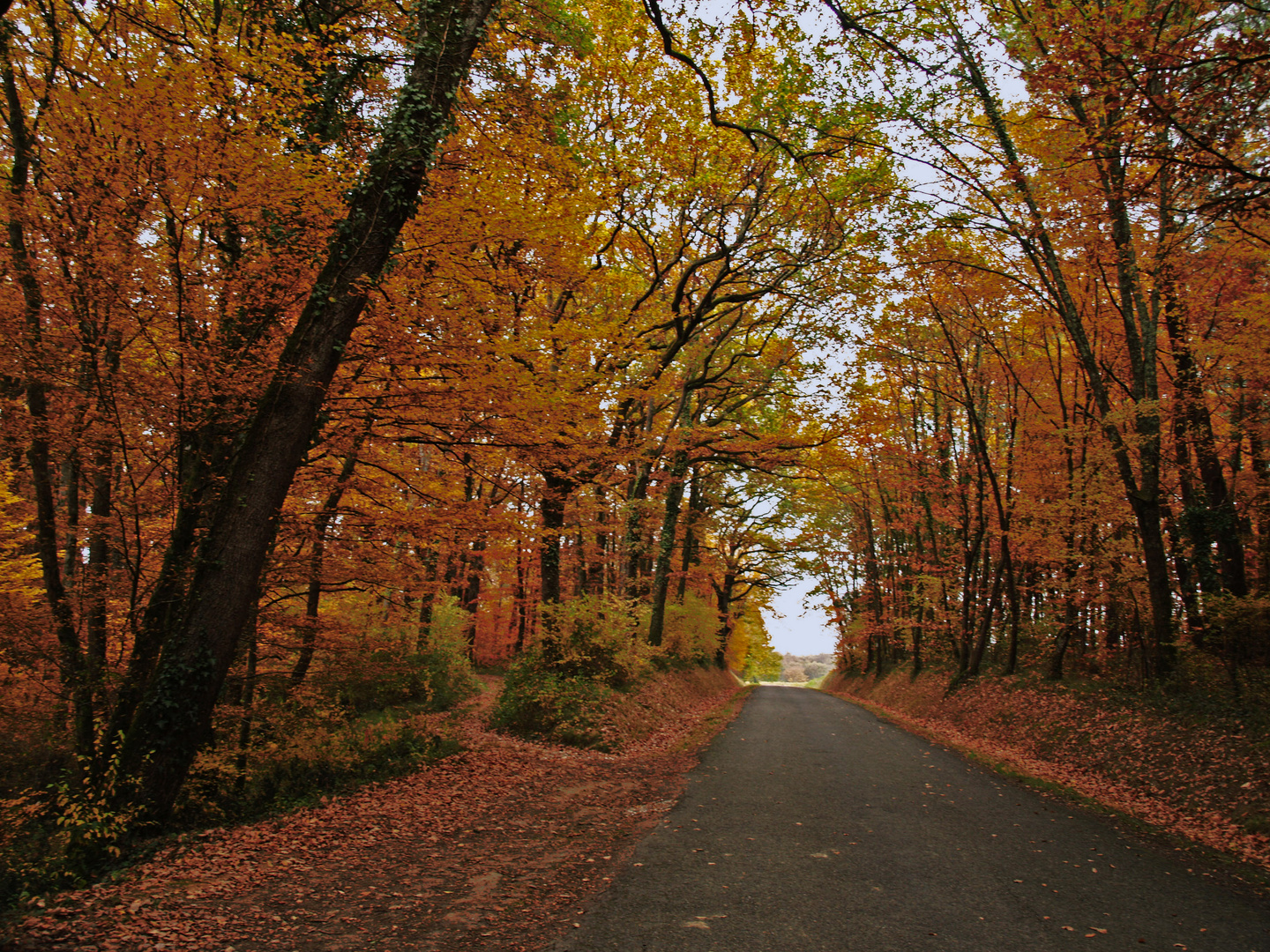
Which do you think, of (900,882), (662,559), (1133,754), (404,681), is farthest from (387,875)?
(662,559)

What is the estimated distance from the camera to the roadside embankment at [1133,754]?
6.23 meters

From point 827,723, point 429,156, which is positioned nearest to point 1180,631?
point 827,723

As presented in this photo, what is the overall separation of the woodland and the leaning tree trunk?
3 cm

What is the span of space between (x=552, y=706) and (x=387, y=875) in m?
6.10

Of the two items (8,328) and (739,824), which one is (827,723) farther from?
(8,328)

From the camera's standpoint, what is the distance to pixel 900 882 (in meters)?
4.37

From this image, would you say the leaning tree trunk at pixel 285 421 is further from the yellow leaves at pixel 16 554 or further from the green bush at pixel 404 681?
the yellow leaves at pixel 16 554

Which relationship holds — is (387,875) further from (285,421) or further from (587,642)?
(587,642)

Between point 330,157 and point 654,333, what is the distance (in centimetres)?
780

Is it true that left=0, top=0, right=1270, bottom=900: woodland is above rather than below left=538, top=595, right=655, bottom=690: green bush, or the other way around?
above

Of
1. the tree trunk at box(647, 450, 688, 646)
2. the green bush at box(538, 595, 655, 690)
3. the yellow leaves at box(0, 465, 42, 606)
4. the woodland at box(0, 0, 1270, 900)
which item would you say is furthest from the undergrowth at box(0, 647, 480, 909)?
the tree trunk at box(647, 450, 688, 646)

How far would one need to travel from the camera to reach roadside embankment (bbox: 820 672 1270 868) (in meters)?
6.23

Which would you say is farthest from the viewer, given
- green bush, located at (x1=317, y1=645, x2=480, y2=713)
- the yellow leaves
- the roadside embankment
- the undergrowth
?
green bush, located at (x1=317, y1=645, x2=480, y2=713)

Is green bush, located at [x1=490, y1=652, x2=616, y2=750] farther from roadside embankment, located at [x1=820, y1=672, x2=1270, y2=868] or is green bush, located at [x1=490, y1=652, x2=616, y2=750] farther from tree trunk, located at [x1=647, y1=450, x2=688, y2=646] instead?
roadside embankment, located at [x1=820, y1=672, x2=1270, y2=868]
